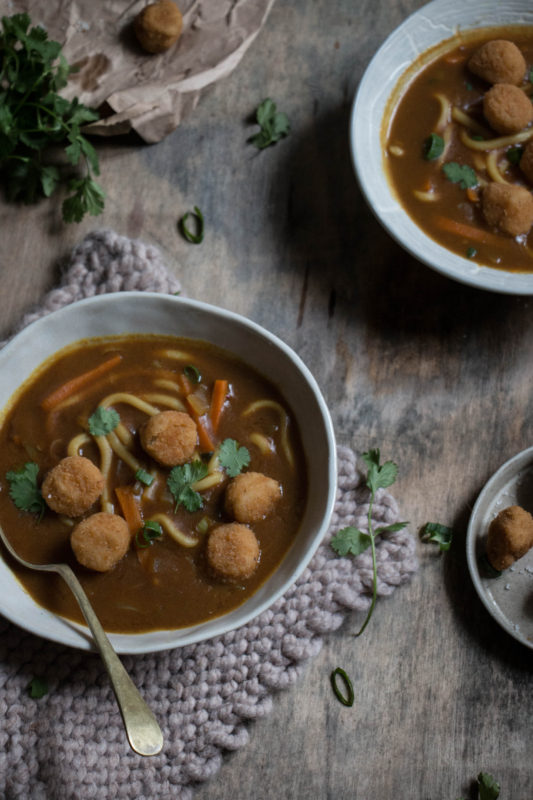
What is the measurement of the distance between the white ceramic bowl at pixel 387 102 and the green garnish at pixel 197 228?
0.92 metres

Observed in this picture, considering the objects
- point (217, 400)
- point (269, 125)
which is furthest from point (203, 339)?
point (269, 125)

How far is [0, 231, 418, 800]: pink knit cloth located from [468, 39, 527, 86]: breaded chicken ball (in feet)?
8.79

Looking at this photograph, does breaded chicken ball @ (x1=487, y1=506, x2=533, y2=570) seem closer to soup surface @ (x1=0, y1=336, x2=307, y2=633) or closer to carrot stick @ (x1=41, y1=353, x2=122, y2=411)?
soup surface @ (x1=0, y1=336, x2=307, y2=633)

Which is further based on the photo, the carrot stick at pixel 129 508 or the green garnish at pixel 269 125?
the green garnish at pixel 269 125

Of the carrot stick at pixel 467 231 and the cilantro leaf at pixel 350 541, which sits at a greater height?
the carrot stick at pixel 467 231

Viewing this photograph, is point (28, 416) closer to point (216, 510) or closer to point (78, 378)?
point (78, 378)

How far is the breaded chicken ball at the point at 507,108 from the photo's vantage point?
4316 mm

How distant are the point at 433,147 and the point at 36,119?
2128 mm

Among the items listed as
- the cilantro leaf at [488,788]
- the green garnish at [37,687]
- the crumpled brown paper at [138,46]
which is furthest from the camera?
the crumpled brown paper at [138,46]

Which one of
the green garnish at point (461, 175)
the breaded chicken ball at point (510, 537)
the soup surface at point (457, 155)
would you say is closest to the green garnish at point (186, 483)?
the breaded chicken ball at point (510, 537)

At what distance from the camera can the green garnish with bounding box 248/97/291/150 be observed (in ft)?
14.9

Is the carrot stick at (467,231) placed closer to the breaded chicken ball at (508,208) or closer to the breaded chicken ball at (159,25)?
the breaded chicken ball at (508,208)

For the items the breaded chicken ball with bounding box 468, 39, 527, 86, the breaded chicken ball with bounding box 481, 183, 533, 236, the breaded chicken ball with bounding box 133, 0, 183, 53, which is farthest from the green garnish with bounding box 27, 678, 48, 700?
the breaded chicken ball with bounding box 468, 39, 527, 86

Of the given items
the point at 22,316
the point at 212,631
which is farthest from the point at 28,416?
the point at 212,631
